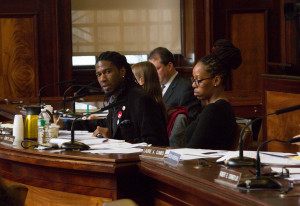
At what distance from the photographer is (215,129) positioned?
315cm

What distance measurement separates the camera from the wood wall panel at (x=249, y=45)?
833 cm

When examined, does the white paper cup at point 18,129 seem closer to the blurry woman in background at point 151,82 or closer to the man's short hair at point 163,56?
the blurry woman in background at point 151,82

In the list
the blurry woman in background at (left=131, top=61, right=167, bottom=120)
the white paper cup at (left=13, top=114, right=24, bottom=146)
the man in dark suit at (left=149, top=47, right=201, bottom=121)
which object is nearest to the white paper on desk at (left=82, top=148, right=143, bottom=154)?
the white paper cup at (left=13, top=114, right=24, bottom=146)

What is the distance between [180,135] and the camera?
12.9ft

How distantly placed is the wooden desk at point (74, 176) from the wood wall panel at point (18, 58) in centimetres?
505

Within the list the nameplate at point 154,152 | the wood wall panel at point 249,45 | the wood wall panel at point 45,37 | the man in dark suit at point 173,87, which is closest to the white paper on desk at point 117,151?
the nameplate at point 154,152

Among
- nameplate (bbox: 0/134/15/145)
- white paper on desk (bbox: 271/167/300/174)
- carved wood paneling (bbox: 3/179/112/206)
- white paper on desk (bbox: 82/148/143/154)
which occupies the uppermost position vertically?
nameplate (bbox: 0/134/15/145)

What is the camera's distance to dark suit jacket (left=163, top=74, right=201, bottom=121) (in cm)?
484

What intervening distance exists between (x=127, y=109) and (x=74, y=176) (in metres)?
0.87

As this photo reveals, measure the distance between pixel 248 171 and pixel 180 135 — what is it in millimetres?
1699

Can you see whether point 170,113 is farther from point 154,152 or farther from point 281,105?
point 281,105

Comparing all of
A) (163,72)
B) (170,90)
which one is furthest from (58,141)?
(163,72)

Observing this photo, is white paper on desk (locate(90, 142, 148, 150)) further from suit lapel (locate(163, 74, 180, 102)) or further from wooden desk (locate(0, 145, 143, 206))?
suit lapel (locate(163, 74, 180, 102))

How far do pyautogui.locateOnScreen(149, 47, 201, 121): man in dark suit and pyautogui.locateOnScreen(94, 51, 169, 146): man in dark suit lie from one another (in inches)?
41.7
